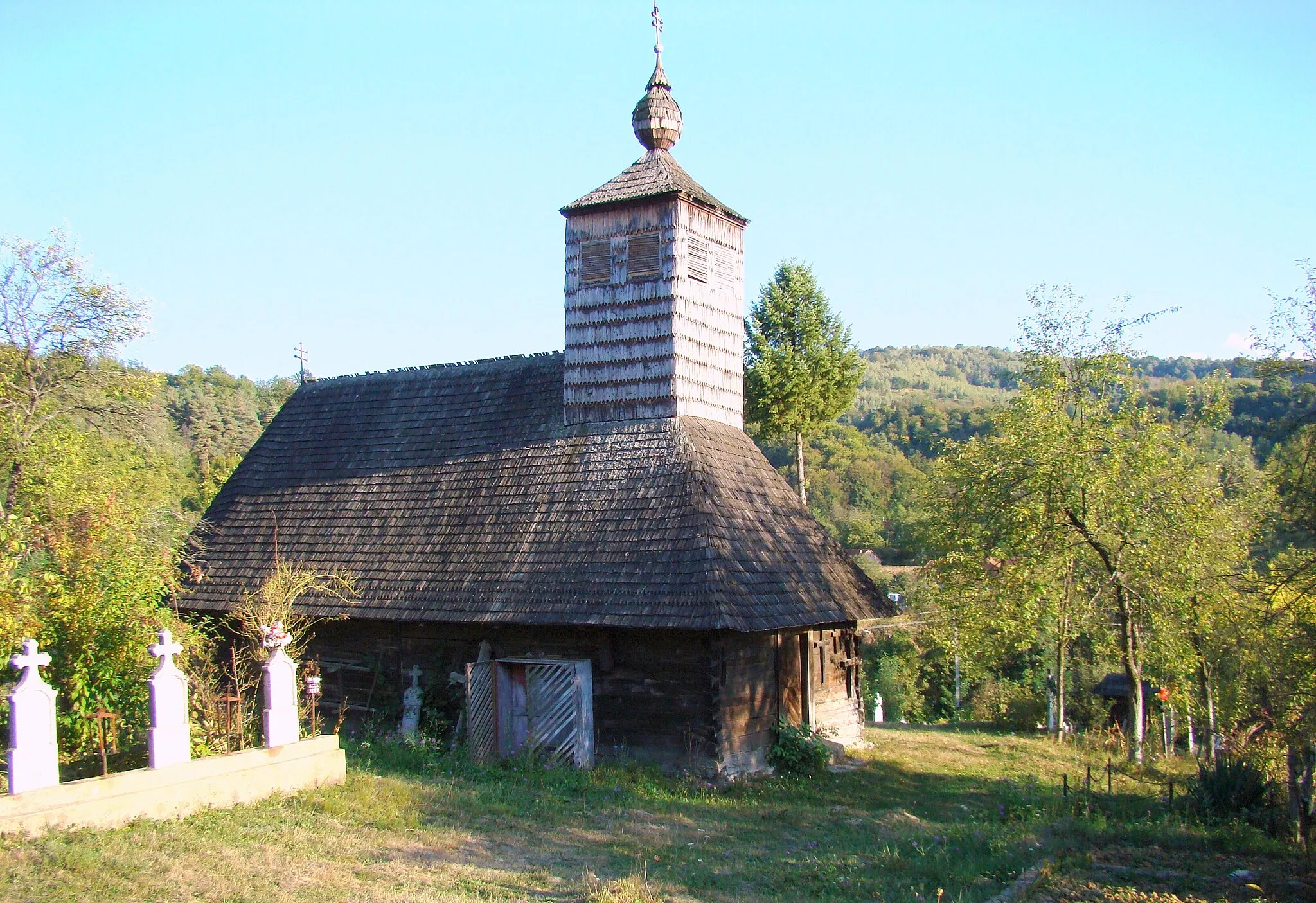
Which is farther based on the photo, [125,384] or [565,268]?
[125,384]

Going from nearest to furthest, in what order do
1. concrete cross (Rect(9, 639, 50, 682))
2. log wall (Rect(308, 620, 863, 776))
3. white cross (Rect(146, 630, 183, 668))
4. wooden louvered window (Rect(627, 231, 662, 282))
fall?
concrete cross (Rect(9, 639, 50, 682)), white cross (Rect(146, 630, 183, 668)), log wall (Rect(308, 620, 863, 776)), wooden louvered window (Rect(627, 231, 662, 282))

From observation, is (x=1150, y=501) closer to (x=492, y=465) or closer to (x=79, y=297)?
(x=492, y=465)

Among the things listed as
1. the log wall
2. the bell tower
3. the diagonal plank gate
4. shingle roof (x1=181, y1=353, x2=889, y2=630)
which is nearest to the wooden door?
the log wall

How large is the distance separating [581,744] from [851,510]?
5526 cm

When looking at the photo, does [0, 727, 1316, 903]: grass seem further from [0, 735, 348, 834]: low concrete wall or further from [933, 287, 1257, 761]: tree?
[933, 287, 1257, 761]: tree

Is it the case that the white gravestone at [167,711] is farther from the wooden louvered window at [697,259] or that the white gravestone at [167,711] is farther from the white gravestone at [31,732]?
the wooden louvered window at [697,259]

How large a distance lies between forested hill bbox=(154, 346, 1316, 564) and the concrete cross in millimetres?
12640

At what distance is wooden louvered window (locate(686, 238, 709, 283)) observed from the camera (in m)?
16.6

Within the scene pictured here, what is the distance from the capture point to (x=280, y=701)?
10.5 meters

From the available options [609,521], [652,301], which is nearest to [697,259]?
[652,301]

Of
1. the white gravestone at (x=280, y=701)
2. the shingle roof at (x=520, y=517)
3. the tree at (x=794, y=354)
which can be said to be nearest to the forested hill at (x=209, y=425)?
the tree at (x=794, y=354)

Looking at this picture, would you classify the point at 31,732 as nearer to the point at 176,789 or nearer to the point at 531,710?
the point at 176,789

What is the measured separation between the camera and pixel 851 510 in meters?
67.3

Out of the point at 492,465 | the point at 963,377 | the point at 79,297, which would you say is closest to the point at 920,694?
the point at 492,465
